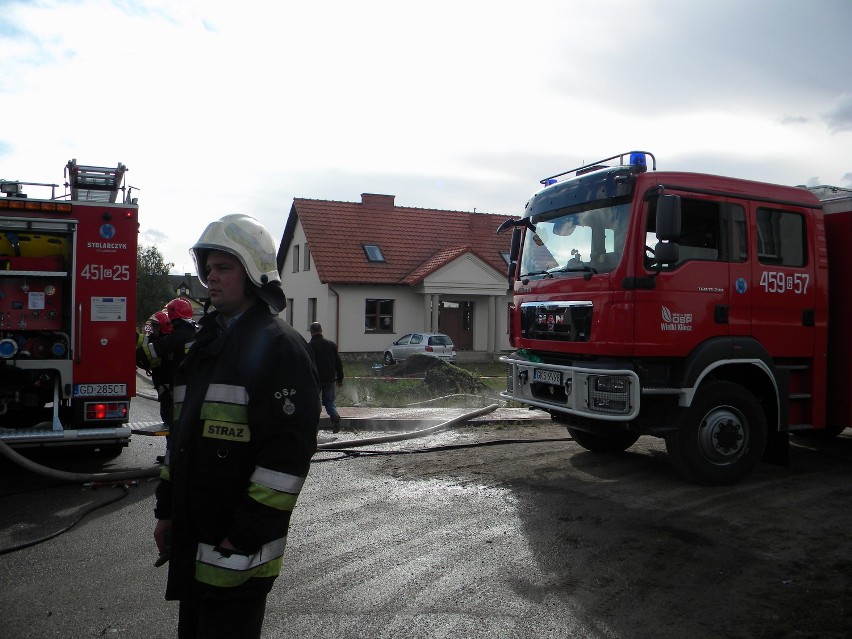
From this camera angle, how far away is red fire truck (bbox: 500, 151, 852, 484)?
6.84 metres

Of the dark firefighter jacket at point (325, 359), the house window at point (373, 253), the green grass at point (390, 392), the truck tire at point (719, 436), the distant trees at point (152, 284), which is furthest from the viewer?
the distant trees at point (152, 284)

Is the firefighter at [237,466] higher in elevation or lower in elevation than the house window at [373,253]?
lower

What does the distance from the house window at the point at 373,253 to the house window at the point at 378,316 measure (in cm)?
200

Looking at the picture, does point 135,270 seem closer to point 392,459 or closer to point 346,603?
point 392,459

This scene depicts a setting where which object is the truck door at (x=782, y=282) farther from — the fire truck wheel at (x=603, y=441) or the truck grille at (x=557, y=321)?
the fire truck wheel at (x=603, y=441)

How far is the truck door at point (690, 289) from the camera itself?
6.82 metres

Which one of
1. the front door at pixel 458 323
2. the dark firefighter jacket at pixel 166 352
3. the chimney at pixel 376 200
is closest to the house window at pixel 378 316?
the front door at pixel 458 323

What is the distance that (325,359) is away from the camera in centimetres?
1068

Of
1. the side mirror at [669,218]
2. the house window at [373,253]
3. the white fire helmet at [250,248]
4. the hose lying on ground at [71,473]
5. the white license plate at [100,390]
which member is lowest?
the hose lying on ground at [71,473]

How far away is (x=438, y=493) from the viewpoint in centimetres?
689

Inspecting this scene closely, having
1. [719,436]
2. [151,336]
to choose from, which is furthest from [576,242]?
[151,336]

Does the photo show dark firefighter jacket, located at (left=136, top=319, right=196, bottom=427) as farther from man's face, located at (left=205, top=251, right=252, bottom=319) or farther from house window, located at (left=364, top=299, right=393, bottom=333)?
house window, located at (left=364, top=299, right=393, bottom=333)

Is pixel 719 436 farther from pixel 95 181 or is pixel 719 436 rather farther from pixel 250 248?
pixel 95 181

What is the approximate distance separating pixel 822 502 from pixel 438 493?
11.4ft
